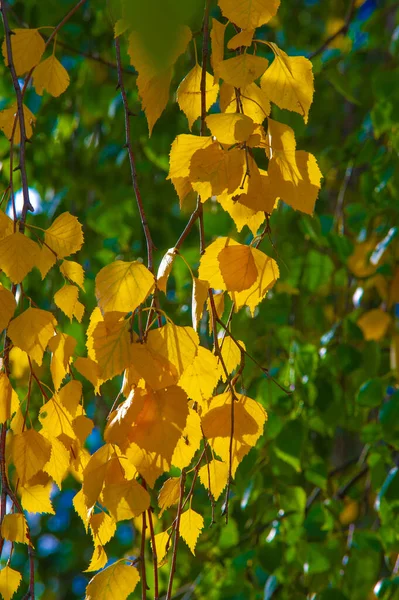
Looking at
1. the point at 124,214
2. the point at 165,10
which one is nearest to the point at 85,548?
the point at 124,214

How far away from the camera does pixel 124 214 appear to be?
1.47 m

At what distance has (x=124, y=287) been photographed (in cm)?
45

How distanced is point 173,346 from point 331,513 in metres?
0.92

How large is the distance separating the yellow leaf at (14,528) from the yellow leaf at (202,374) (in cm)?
16

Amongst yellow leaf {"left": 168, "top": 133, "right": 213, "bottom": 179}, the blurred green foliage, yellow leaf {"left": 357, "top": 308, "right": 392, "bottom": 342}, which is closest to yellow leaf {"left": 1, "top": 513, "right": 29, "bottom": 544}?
yellow leaf {"left": 168, "top": 133, "right": 213, "bottom": 179}

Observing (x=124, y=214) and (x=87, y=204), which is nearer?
(x=124, y=214)

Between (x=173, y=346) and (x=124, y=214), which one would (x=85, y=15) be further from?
(x=173, y=346)

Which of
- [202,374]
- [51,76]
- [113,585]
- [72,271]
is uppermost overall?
[51,76]

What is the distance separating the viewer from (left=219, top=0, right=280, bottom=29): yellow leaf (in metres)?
0.46

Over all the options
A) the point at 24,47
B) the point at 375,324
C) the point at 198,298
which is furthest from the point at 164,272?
the point at 375,324

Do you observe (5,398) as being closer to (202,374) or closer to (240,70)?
(202,374)

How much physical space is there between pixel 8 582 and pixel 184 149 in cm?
34

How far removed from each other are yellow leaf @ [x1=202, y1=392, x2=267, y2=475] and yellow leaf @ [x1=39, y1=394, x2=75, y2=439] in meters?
0.11

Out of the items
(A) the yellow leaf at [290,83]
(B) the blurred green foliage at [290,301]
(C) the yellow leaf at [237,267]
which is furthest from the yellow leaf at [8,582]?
(B) the blurred green foliage at [290,301]
